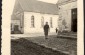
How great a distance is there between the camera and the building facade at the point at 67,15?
1.55m

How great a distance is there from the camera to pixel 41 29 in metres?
1.38

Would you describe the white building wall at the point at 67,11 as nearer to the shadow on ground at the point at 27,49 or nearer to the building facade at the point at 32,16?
the building facade at the point at 32,16

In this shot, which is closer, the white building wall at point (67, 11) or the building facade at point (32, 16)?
the building facade at point (32, 16)

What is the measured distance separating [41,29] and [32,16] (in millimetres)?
124

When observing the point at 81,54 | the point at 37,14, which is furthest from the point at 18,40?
the point at 81,54

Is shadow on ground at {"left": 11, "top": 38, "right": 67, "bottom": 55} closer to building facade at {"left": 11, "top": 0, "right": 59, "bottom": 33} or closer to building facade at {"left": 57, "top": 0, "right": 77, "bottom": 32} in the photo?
building facade at {"left": 11, "top": 0, "right": 59, "bottom": 33}

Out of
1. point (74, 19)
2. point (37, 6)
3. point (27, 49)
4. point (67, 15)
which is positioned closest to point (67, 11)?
point (67, 15)

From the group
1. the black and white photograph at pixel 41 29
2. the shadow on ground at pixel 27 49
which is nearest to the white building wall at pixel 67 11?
the black and white photograph at pixel 41 29

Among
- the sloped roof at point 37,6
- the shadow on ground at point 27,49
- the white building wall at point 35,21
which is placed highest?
the sloped roof at point 37,6

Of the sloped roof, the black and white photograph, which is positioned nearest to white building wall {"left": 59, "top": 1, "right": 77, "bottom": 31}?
the black and white photograph

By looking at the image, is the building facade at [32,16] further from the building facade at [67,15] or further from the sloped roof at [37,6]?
the building facade at [67,15]

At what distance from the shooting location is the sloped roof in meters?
Result: 1.35

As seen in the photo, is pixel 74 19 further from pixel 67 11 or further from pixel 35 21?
pixel 35 21

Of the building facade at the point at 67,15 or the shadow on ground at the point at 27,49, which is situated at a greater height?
the building facade at the point at 67,15
